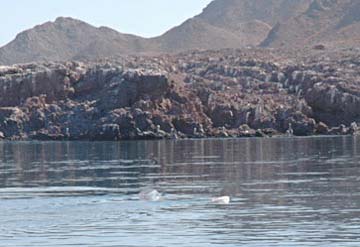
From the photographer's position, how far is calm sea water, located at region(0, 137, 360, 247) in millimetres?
43375

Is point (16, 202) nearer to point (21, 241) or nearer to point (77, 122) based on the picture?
point (21, 241)

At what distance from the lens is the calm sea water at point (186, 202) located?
43375 millimetres

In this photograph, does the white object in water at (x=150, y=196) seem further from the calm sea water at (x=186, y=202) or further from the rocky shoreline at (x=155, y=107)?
the rocky shoreline at (x=155, y=107)

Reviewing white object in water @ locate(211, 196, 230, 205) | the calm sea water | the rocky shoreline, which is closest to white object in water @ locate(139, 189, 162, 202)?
the calm sea water

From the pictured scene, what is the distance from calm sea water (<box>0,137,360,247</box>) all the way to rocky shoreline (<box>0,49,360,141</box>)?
2690 inches

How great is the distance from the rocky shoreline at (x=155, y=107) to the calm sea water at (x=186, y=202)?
224 ft

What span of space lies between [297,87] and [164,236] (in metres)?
149

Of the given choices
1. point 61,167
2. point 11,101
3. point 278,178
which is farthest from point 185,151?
point 11,101

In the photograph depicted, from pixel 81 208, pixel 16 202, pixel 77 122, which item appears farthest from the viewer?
pixel 77 122

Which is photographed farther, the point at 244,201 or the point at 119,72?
the point at 119,72

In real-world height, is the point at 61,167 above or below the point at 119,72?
below

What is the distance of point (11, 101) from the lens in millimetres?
188125

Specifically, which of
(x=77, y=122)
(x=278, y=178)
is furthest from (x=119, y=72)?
(x=278, y=178)

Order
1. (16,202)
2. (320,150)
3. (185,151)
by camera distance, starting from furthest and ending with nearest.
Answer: (185,151) < (320,150) < (16,202)
